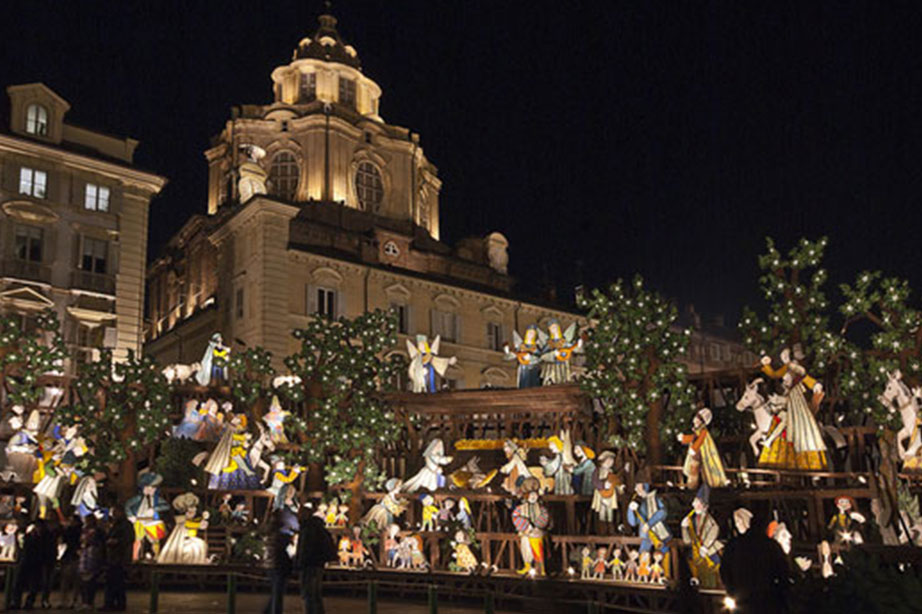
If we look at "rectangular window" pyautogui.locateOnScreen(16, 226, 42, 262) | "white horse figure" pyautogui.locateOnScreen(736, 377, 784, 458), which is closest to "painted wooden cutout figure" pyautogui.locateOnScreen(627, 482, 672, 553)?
"white horse figure" pyautogui.locateOnScreen(736, 377, 784, 458)

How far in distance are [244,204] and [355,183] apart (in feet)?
37.4

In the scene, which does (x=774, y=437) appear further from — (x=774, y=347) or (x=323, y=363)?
(x=323, y=363)

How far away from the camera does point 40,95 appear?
118 ft

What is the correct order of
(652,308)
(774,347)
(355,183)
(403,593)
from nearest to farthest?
(403,593) < (774,347) < (652,308) < (355,183)

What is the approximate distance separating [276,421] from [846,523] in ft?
53.6

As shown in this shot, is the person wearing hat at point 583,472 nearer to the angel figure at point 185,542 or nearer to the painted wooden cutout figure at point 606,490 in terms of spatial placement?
the painted wooden cutout figure at point 606,490

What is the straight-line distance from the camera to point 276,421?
27188 mm

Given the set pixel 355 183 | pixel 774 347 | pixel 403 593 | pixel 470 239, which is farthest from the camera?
pixel 470 239

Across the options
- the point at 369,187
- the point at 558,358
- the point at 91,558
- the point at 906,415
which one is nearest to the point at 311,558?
the point at 91,558

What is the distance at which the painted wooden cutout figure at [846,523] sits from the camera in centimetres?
1861

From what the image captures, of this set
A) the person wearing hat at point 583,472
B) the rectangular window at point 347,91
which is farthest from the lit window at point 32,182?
the person wearing hat at point 583,472

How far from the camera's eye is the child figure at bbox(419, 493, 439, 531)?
23391mm

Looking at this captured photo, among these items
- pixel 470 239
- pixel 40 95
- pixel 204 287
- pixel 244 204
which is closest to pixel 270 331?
pixel 244 204

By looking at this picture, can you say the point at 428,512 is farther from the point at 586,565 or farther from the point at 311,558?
the point at 311,558
